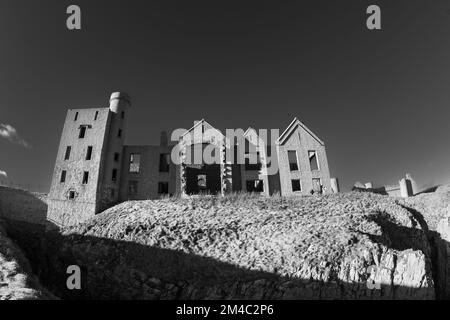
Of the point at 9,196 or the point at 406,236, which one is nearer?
the point at 406,236

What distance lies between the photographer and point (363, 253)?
61.4 feet

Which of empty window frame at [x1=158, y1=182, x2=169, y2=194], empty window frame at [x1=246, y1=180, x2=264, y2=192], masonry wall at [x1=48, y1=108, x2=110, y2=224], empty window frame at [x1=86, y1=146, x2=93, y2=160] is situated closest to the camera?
masonry wall at [x1=48, y1=108, x2=110, y2=224]

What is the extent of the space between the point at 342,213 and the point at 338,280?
23.9 feet

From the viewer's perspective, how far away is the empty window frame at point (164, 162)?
36156 millimetres

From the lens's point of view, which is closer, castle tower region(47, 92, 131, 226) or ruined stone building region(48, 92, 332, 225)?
castle tower region(47, 92, 131, 226)

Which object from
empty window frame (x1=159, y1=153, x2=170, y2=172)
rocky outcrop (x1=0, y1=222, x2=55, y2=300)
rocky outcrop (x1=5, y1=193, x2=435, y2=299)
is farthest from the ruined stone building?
rocky outcrop (x1=0, y1=222, x2=55, y2=300)

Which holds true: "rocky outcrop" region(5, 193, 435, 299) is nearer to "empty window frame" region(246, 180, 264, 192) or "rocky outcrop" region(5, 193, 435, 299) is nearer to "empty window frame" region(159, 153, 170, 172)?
"empty window frame" region(246, 180, 264, 192)

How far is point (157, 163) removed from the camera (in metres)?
35.7

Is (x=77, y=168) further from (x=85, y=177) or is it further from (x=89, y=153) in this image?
(x=89, y=153)

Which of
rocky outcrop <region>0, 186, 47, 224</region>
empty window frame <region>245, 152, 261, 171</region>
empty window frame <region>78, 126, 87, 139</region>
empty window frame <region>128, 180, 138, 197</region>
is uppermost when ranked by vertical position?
empty window frame <region>78, 126, 87, 139</region>

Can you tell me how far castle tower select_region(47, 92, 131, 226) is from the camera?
30.6 metres
